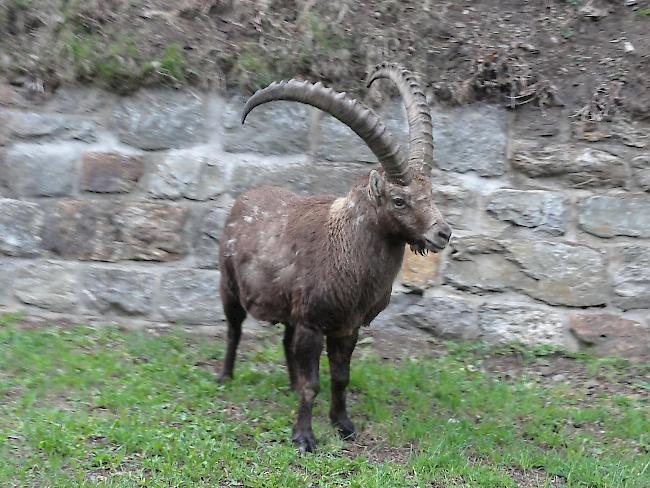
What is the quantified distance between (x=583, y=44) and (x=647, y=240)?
5.96 ft

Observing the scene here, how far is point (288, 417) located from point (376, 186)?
1659mm

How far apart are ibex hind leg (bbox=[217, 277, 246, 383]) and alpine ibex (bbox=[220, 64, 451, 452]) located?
32cm

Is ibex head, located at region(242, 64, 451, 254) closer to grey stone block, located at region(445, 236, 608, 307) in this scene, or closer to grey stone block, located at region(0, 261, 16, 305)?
grey stone block, located at region(445, 236, 608, 307)

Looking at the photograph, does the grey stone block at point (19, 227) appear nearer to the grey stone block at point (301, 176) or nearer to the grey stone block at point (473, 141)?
the grey stone block at point (301, 176)

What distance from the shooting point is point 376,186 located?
458 cm

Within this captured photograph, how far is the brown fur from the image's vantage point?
14.9 ft

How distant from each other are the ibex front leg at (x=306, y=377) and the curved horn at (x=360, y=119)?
1083mm

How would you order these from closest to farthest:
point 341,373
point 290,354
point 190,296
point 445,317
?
point 341,373, point 290,354, point 445,317, point 190,296

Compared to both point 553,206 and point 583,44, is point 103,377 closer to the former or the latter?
point 553,206

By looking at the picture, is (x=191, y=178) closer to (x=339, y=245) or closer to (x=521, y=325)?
(x=339, y=245)

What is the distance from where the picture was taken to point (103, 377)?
5523 millimetres

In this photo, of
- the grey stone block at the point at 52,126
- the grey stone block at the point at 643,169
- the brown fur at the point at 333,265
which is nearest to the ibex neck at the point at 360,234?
the brown fur at the point at 333,265

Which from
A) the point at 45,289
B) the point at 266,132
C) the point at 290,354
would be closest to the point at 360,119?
the point at 290,354

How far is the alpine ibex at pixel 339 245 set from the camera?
447 cm
